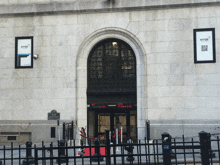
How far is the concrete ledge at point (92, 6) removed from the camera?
1476cm

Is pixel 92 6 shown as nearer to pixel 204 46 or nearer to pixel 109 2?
pixel 109 2

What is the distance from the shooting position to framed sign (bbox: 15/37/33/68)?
15898mm

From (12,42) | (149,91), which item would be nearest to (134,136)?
(149,91)

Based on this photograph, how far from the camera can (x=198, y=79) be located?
14508 millimetres

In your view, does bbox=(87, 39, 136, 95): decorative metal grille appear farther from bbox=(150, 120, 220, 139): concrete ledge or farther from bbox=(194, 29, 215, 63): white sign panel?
bbox=(194, 29, 215, 63): white sign panel

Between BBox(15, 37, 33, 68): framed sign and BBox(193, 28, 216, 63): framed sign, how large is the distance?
30.8 feet

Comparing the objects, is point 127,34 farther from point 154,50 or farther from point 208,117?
point 208,117

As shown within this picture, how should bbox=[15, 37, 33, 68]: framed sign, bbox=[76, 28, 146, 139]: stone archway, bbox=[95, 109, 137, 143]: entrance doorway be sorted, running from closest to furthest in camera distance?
bbox=[76, 28, 146, 139]: stone archway → bbox=[95, 109, 137, 143]: entrance doorway → bbox=[15, 37, 33, 68]: framed sign

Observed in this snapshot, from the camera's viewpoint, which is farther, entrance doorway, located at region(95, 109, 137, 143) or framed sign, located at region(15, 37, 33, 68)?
framed sign, located at region(15, 37, 33, 68)

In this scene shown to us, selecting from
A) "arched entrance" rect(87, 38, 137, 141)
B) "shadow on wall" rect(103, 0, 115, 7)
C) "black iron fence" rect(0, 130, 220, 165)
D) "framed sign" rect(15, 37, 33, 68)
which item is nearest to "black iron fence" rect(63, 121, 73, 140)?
"arched entrance" rect(87, 38, 137, 141)

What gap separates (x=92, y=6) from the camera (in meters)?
15.4

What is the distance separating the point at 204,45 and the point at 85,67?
6.66m

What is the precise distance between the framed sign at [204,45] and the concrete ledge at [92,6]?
154 cm

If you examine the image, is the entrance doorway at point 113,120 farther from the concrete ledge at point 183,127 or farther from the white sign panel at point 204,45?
the white sign panel at point 204,45
